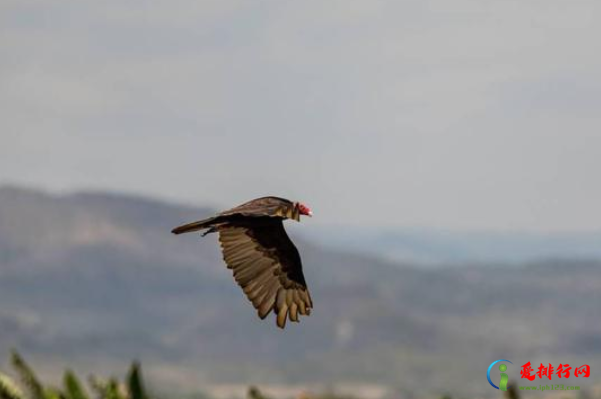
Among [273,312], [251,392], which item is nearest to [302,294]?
[273,312]

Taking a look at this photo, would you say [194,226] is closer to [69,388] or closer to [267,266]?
[267,266]

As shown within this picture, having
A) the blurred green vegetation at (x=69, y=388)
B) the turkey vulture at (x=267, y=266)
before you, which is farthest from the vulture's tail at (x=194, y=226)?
the blurred green vegetation at (x=69, y=388)

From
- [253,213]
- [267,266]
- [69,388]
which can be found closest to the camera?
[253,213]

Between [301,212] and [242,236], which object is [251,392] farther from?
[301,212]

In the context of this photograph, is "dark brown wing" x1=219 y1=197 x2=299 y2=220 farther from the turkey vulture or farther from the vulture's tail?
the turkey vulture

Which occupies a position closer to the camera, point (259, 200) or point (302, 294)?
point (259, 200)

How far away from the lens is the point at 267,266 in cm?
2286

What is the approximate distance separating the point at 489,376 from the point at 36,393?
9.78m

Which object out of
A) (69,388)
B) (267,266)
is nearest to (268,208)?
(267,266)

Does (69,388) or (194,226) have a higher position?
(194,226)

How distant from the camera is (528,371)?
28.5 metres

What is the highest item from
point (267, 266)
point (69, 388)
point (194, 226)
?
point (267, 266)

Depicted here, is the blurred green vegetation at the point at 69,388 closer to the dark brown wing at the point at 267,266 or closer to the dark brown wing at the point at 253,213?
the dark brown wing at the point at 267,266

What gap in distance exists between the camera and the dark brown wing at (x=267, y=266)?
72.4 feet
